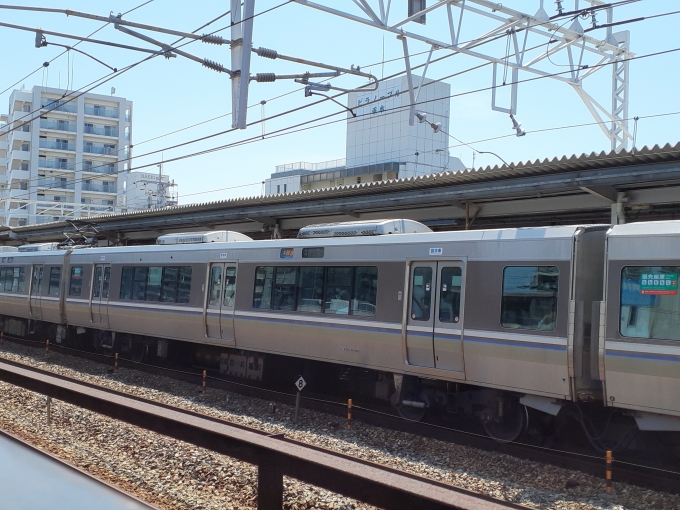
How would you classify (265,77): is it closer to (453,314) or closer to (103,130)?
(453,314)

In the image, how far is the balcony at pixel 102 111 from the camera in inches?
2965

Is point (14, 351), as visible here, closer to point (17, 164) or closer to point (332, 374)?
point (332, 374)

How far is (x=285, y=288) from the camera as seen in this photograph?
12.7m

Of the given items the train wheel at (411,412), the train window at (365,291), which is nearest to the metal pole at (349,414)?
the train wheel at (411,412)

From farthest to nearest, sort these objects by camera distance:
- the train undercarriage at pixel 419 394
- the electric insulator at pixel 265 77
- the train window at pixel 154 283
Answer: the train window at pixel 154 283
the electric insulator at pixel 265 77
the train undercarriage at pixel 419 394

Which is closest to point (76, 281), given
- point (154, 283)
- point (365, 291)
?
point (154, 283)

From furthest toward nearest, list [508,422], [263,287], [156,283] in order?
[156,283]
[263,287]
[508,422]

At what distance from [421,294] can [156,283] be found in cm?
782

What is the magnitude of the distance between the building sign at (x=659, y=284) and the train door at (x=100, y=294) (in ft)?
44.2

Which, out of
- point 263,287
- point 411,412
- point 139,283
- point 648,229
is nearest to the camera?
point 648,229

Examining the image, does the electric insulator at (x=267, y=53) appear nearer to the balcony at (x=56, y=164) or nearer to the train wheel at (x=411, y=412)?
the train wheel at (x=411, y=412)

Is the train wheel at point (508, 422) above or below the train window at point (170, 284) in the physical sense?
below

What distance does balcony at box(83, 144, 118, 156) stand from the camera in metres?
75.2

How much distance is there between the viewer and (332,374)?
1340 cm
